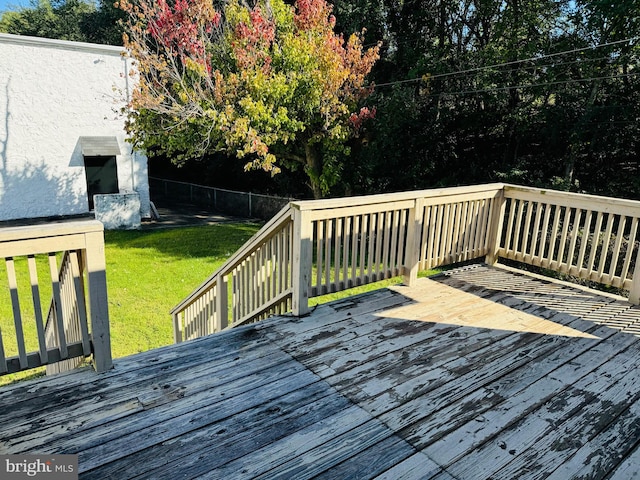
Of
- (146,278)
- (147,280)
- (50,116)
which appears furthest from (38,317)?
(50,116)

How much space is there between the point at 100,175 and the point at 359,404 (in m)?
13.0

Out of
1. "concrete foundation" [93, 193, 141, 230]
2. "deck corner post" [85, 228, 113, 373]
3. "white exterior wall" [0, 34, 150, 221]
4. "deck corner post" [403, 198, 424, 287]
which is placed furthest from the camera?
"concrete foundation" [93, 193, 141, 230]

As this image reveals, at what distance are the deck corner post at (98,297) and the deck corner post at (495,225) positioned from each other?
3.80m

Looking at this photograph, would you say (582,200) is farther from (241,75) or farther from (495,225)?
(241,75)

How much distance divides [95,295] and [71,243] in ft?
1.07

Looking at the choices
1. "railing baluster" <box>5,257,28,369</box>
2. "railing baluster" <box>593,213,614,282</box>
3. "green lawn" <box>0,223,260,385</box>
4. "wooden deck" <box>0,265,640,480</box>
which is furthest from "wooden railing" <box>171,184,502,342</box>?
"green lawn" <box>0,223,260,385</box>

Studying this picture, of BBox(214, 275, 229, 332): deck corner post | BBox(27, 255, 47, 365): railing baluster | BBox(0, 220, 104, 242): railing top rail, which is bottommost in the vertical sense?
BBox(214, 275, 229, 332): deck corner post

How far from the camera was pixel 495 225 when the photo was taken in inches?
186

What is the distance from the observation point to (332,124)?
10070mm

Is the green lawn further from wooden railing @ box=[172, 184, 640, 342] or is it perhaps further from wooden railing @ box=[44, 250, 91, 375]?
wooden railing @ box=[172, 184, 640, 342]

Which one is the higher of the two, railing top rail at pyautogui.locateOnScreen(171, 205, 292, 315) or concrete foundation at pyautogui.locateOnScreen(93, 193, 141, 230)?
railing top rail at pyautogui.locateOnScreen(171, 205, 292, 315)

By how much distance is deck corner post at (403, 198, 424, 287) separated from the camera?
392 cm

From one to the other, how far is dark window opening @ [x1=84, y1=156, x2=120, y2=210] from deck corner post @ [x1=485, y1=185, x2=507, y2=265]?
38.5 ft

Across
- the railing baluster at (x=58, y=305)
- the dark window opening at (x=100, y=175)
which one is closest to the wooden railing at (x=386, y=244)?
the railing baluster at (x=58, y=305)
